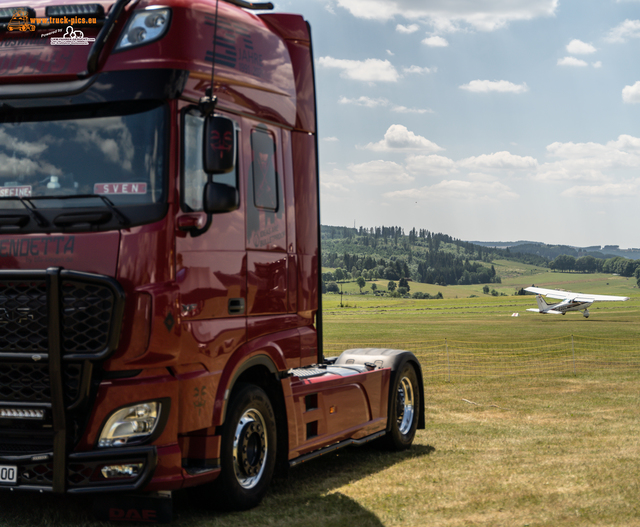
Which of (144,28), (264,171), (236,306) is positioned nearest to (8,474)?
(236,306)

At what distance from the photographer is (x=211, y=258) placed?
19.9ft

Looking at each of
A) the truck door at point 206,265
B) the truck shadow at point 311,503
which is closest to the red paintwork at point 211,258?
the truck door at point 206,265

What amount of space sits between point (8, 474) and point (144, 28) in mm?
3374

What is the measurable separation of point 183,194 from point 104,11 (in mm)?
1555

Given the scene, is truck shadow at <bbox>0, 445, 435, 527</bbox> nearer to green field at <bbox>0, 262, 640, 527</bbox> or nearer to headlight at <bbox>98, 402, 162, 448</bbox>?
green field at <bbox>0, 262, 640, 527</bbox>

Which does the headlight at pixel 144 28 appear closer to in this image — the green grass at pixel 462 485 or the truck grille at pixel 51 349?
the truck grille at pixel 51 349

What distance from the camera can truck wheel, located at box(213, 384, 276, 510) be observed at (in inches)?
251

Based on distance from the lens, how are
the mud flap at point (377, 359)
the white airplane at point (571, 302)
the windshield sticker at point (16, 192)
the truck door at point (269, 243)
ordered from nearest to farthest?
the windshield sticker at point (16, 192)
the truck door at point (269, 243)
the mud flap at point (377, 359)
the white airplane at point (571, 302)

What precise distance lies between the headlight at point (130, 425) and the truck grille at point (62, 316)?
1.62ft

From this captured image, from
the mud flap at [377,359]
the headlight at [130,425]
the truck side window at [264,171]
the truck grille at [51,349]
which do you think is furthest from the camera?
the mud flap at [377,359]

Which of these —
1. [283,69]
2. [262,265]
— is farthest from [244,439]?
[283,69]

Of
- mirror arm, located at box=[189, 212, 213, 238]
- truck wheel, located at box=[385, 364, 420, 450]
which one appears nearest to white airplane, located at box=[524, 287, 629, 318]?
truck wheel, located at box=[385, 364, 420, 450]

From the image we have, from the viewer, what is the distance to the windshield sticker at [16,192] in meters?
5.74

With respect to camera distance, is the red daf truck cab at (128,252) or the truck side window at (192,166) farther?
the truck side window at (192,166)
